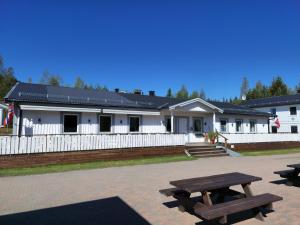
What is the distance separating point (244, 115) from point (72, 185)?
20368 millimetres

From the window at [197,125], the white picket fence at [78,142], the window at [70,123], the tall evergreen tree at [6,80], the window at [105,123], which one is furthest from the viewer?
the tall evergreen tree at [6,80]

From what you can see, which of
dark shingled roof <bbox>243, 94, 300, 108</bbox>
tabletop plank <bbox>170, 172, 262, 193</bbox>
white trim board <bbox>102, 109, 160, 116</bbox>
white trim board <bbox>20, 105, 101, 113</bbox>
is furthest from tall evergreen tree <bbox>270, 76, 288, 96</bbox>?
tabletop plank <bbox>170, 172, 262, 193</bbox>

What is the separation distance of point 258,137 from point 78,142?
1644 centimetres

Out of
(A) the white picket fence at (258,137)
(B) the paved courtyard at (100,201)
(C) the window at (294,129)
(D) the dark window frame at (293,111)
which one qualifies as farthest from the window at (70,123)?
(D) the dark window frame at (293,111)

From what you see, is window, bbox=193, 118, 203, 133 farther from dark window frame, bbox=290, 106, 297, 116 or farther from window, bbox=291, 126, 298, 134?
dark window frame, bbox=290, 106, 297, 116

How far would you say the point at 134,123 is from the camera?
61.9 feet

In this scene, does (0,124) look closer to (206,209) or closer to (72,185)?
(72,185)

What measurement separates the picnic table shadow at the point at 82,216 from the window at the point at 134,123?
12289mm

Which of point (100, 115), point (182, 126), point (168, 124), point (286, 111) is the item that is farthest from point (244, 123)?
point (286, 111)

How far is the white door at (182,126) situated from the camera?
2152 cm

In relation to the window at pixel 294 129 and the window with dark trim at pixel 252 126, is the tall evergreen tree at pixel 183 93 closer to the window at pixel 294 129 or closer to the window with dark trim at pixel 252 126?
the window at pixel 294 129

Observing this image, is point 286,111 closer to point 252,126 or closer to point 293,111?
point 293,111

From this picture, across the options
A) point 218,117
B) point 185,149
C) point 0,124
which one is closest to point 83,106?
point 185,149

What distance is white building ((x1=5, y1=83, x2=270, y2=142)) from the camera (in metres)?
15.1
